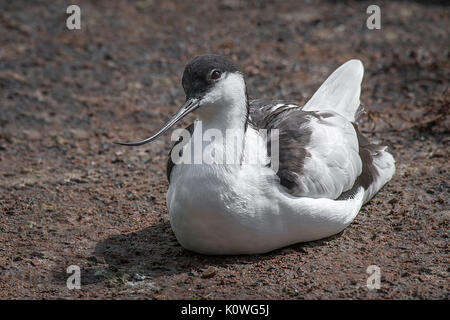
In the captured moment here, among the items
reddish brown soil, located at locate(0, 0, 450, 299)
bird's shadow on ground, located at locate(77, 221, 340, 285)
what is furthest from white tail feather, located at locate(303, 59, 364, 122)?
bird's shadow on ground, located at locate(77, 221, 340, 285)

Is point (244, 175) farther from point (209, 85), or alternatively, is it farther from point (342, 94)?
point (342, 94)

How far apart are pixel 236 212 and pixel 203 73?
3.18 feet

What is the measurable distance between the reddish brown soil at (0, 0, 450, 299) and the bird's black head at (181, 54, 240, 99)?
4.07 ft

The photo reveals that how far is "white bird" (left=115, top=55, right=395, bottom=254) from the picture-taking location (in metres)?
4.76

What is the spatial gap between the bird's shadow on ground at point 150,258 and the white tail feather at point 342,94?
133cm

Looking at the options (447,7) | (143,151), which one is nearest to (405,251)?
(143,151)

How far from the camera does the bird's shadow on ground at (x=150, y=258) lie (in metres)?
4.96

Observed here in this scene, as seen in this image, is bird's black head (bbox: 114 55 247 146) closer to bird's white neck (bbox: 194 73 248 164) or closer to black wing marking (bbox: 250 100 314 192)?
bird's white neck (bbox: 194 73 248 164)

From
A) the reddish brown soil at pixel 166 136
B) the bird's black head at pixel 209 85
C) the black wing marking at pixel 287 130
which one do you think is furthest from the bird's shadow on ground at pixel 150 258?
the bird's black head at pixel 209 85

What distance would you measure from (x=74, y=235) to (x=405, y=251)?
2.58 meters
